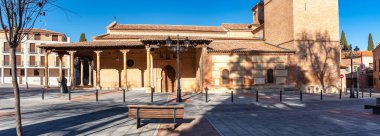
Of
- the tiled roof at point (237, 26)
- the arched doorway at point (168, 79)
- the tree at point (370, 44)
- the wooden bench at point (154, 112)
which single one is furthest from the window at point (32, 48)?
the tree at point (370, 44)

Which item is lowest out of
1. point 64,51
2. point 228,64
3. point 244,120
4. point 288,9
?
point 244,120

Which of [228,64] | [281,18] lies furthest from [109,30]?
[281,18]

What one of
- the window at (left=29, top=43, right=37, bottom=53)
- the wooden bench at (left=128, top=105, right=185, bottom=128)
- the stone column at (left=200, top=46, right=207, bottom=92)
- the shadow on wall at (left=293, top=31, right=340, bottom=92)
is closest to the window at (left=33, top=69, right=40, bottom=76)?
the window at (left=29, top=43, right=37, bottom=53)

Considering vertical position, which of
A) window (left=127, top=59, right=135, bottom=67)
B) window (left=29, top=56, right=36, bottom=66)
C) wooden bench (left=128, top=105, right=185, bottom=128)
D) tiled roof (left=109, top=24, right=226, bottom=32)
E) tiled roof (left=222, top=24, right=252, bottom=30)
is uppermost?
tiled roof (left=222, top=24, right=252, bottom=30)

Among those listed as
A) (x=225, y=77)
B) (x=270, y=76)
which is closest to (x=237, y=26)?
(x=270, y=76)

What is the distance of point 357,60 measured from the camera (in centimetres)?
5031

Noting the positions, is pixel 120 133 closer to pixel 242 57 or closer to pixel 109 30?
pixel 242 57

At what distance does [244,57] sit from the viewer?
23125 millimetres

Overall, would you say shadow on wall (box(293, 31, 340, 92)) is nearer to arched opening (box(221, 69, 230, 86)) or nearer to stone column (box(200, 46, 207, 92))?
arched opening (box(221, 69, 230, 86))

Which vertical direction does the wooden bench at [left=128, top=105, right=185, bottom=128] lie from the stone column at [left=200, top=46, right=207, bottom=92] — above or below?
below

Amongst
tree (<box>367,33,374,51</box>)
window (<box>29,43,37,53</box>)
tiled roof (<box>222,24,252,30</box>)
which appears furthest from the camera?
tree (<box>367,33,374,51</box>)

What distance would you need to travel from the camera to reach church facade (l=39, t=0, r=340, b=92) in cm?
2264

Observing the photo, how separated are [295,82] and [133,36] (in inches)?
701

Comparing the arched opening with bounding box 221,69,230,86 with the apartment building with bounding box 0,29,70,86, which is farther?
the apartment building with bounding box 0,29,70,86
